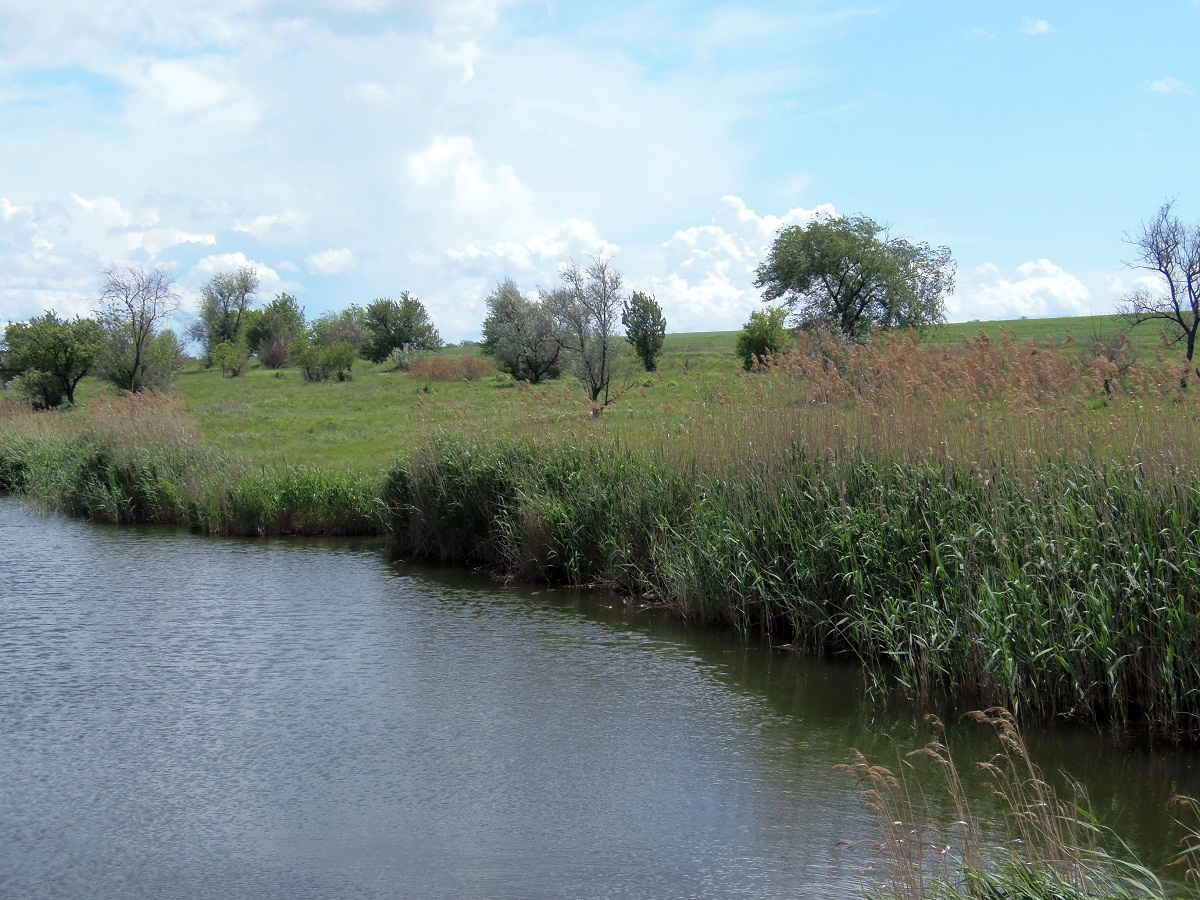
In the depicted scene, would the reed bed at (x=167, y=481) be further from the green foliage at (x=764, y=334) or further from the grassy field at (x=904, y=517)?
the green foliage at (x=764, y=334)

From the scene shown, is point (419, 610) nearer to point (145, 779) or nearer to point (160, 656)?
point (160, 656)

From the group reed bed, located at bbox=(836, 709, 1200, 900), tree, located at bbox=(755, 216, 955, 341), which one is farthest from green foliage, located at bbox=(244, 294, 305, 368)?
reed bed, located at bbox=(836, 709, 1200, 900)

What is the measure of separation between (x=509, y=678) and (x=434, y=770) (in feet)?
7.09

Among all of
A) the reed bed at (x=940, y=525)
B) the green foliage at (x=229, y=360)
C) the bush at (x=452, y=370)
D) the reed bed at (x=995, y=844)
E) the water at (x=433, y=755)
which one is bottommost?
the water at (x=433, y=755)

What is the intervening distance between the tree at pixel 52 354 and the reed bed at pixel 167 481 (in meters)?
19.4

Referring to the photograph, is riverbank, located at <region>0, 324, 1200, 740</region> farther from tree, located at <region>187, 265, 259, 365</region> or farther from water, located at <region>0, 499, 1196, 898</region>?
tree, located at <region>187, 265, 259, 365</region>

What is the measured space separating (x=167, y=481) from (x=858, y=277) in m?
30.3

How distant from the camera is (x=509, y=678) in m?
9.10

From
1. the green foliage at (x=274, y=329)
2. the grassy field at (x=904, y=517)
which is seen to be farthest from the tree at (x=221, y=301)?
the grassy field at (x=904, y=517)

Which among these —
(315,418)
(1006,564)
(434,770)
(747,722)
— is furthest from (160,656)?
(315,418)

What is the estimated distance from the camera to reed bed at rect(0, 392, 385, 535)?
17.4m

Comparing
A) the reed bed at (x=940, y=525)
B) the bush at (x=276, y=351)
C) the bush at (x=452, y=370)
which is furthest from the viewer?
the bush at (x=276, y=351)

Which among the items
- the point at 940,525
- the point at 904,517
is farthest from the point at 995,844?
the point at 904,517

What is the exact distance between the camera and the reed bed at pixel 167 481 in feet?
57.2
